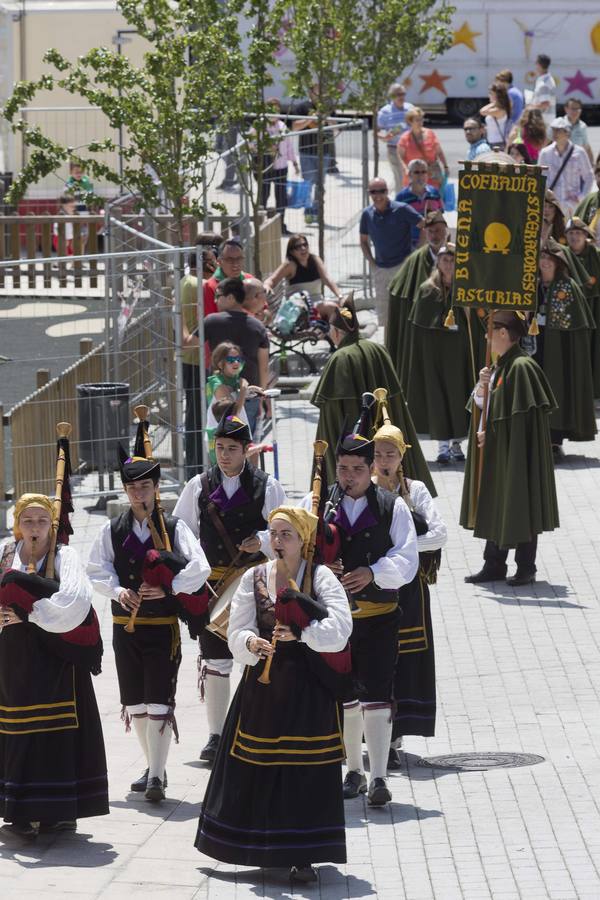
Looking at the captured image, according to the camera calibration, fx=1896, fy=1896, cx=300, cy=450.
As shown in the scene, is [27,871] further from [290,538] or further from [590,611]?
[590,611]

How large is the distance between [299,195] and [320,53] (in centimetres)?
335

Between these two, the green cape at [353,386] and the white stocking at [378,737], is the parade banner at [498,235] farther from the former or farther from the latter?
the white stocking at [378,737]

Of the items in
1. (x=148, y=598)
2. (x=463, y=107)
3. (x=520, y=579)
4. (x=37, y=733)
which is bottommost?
(x=520, y=579)

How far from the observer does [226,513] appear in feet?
31.0

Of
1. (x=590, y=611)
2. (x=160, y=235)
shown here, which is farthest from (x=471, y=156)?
(x=590, y=611)

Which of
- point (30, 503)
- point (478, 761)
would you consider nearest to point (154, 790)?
point (30, 503)

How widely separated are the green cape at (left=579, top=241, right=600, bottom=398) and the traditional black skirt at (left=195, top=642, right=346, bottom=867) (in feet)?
31.0

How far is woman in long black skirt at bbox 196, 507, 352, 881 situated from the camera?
25.3 feet

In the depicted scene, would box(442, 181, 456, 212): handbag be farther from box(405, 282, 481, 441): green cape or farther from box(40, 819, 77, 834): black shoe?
box(40, 819, 77, 834): black shoe

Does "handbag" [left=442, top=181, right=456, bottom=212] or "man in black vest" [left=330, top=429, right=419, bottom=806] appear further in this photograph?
"handbag" [left=442, top=181, right=456, bottom=212]

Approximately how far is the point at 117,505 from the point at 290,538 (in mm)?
6386

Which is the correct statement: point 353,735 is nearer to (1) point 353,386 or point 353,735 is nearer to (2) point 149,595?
(2) point 149,595

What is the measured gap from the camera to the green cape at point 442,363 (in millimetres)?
15609

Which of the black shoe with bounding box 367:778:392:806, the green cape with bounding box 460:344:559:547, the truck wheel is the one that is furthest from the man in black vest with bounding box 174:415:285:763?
the truck wheel
